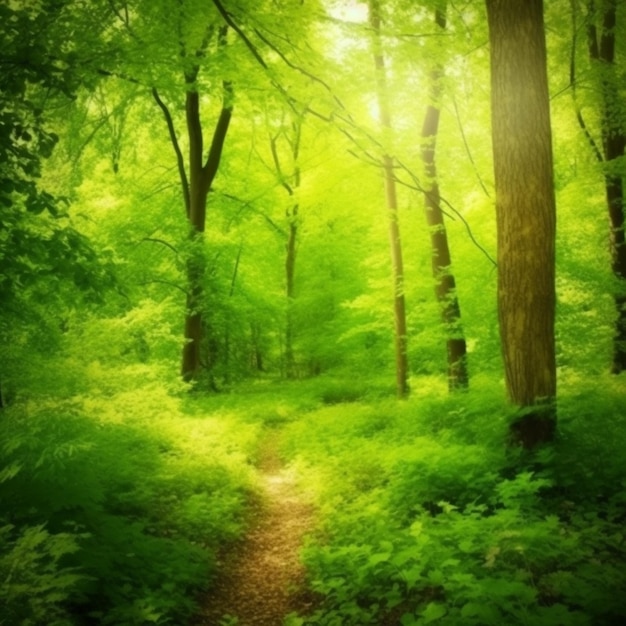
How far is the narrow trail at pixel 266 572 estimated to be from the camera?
4504 mm

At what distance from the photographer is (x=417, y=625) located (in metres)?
3.18

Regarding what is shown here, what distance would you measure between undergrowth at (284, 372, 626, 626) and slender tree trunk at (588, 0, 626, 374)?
7030 millimetres

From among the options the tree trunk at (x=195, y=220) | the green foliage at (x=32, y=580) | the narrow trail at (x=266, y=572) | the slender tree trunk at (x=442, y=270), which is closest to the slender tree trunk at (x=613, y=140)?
the slender tree trunk at (x=442, y=270)

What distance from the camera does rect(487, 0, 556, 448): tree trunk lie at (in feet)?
16.4

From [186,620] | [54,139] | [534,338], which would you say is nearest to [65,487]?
[186,620]

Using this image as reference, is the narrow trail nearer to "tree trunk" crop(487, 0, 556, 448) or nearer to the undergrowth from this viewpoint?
the undergrowth

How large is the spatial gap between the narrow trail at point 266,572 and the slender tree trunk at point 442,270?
458cm

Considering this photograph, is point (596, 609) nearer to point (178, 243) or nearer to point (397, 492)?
point (397, 492)

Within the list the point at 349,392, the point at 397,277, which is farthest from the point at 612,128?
the point at 349,392

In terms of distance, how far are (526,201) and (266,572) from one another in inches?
194

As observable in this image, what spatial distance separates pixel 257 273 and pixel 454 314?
11.8 metres

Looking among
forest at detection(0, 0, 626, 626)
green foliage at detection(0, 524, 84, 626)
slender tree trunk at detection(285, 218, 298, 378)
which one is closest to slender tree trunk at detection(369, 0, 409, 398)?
forest at detection(0, 0, 626, 626)

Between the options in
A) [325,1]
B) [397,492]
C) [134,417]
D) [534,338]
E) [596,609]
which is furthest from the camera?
[325,1]

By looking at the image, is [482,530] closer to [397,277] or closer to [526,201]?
[526,201]
